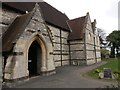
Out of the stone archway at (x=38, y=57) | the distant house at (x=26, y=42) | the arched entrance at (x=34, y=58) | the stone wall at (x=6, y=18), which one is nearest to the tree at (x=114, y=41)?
the distant house at (x=26, y=42)

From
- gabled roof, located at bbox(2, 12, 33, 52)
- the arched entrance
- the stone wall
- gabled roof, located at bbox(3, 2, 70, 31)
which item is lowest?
the arched entrance

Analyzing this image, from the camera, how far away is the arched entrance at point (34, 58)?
47.9 ft

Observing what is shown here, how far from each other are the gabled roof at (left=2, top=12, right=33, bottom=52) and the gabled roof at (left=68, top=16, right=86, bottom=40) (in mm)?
13905

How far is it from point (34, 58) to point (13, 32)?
4.29 meters

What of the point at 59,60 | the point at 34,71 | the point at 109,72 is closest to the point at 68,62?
the point at 59,60

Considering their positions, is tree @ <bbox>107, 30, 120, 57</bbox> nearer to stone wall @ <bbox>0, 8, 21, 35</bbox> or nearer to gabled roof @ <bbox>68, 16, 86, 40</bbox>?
gabled roof @ <bbox>68, 16, 86, 40</bbox>

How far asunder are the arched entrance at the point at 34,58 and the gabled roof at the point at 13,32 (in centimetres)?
270

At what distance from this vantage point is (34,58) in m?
15.5

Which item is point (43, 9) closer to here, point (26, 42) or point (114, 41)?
point (26, 42)

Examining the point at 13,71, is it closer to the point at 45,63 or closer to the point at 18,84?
the point at 18,84

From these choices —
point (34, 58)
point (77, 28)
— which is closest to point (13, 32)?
point (34, 58)

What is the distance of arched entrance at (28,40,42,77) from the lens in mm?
14598

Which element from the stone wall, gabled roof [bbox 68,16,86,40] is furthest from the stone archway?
gabled roof [bbox 68,16,86,40]

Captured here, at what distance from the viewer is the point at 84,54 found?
24.8 m
